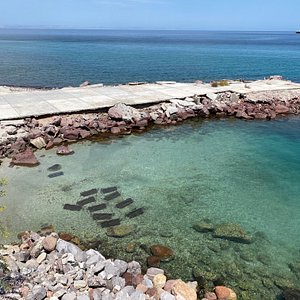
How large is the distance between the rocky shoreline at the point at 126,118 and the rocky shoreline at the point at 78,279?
313 inches

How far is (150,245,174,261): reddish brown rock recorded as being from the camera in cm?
1053

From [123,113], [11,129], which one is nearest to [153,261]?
[11,129]

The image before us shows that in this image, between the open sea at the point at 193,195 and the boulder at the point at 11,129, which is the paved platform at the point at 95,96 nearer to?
the boulder at the point at 11,129

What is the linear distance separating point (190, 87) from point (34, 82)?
2260 cm

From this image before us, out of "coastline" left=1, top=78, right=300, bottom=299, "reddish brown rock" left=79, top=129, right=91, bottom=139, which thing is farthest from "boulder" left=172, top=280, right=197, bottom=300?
"reddish brown rock" left=79, top=129, right=91, bottom=139

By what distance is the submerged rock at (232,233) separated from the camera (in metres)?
11.4

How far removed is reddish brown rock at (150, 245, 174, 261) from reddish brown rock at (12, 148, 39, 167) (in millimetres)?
8673

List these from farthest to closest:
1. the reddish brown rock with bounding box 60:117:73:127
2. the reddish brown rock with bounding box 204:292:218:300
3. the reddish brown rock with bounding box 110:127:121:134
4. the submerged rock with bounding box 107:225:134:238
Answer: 1. the reddish brown rock with bounding box 110:127:121:134
2. the reddish brown rock with bounding box 60:117:73:127
3. the submerged rock with bounding box 107:225:134:238
4. the reddish brown rock with bounding box 204:292:218:300

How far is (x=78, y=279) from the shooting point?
881cm

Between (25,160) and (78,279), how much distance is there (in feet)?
31.6

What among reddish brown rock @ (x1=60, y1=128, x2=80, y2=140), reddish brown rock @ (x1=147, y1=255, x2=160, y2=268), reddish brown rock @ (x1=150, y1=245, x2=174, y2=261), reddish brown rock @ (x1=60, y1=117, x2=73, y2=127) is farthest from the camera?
reddish brown rock @ (x1=60, y1=117, x2=73, y2=127)

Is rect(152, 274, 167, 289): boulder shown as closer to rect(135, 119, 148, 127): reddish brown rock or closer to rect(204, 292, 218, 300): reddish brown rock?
rect(204, 292, 218, 300): reddish brown rock

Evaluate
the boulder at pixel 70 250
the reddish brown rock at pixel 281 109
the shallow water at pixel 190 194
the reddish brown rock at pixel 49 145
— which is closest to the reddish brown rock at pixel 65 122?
the reddish brown rock at pixel 49 145

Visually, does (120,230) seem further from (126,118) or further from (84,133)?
(126,118)
